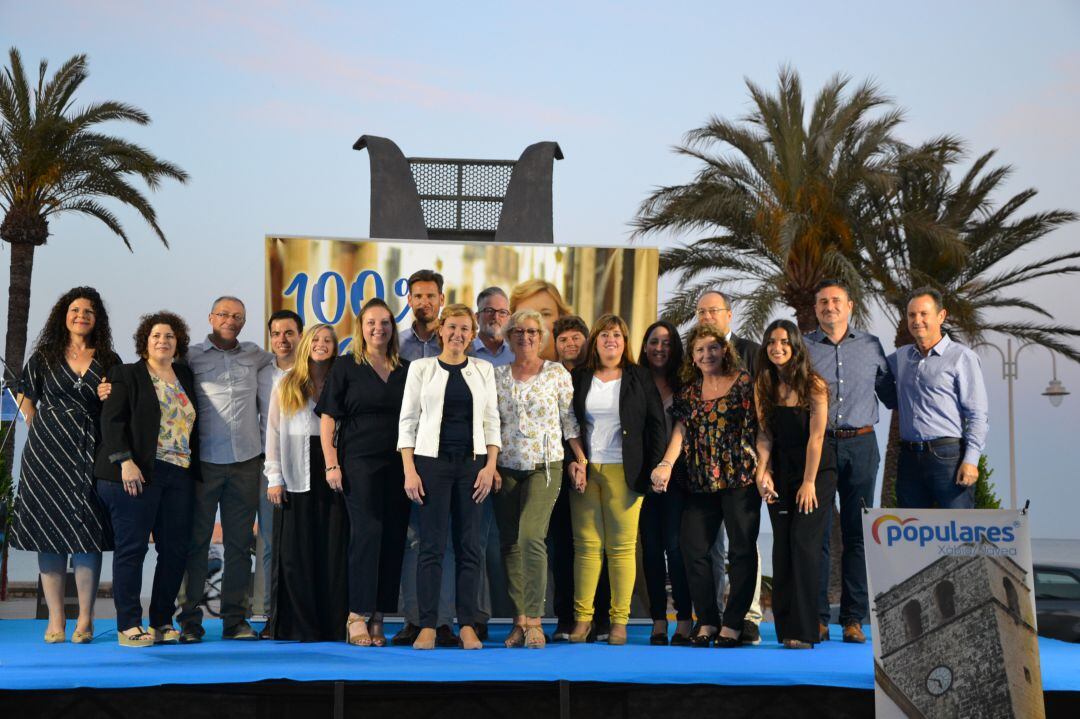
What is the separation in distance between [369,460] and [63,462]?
172 cm

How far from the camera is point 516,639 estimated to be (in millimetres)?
5926

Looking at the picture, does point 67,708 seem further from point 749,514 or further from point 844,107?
point 844,107

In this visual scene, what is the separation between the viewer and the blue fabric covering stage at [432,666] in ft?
16.5

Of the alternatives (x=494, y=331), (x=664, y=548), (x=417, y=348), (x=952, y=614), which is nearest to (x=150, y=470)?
(x=417, y=348)

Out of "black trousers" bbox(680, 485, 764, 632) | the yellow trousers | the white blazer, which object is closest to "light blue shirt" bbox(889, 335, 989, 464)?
"black trousers" bbox(680, 485, 764, 632)

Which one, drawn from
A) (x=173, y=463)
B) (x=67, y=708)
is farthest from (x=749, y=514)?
(x=67, y=708)

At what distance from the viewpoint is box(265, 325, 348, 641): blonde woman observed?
20.0 ft

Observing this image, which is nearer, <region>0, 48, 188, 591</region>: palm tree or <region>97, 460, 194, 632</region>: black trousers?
<region>97, 460, 194, 632</region>: black trousers

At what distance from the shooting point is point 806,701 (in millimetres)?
5250

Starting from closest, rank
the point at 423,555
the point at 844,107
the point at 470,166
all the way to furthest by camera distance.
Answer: the point at 423,555 → the point at 470,166 → the point at 844,107

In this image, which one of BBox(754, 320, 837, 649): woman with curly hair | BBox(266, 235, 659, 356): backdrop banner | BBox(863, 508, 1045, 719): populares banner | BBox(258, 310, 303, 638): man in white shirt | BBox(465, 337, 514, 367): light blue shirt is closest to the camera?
BBox(863, 508, 1045, 719): populares banner

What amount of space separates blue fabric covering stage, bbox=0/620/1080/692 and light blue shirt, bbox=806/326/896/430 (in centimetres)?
128

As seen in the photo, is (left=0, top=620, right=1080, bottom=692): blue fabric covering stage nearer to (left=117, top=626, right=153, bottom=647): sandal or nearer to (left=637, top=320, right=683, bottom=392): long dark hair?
(left=117, top=626, right=153, bottom=647): sandal

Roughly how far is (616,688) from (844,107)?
1309cm
